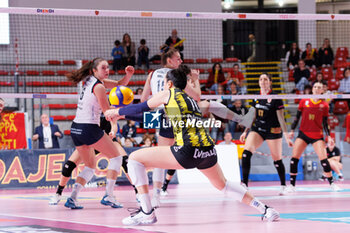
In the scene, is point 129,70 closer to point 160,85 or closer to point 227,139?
point 160,85

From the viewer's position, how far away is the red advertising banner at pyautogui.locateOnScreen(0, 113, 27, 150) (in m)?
14.7

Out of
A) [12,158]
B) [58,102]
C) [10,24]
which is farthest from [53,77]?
[12,158]

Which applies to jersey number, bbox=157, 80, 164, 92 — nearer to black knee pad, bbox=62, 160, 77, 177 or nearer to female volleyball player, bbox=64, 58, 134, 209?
female volleyball player, bbox=64, 58, 134, 209

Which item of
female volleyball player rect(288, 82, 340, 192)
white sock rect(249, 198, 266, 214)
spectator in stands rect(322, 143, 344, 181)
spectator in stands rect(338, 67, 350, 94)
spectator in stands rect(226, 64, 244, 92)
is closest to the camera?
white sock rect(249, 198, 266, 214)

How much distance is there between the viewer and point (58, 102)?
61.5 ft

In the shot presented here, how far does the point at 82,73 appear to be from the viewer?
7.57m

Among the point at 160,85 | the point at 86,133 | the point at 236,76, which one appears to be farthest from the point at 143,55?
the point at 86,133

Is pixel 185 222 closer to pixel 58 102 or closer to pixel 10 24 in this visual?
pixel 58 102

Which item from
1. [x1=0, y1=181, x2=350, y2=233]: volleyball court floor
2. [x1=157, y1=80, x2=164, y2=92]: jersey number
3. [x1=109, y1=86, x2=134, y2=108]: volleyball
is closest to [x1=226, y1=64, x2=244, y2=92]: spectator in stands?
[x1=0, y1=181, x2=350, y2=233]: volleyball court floor

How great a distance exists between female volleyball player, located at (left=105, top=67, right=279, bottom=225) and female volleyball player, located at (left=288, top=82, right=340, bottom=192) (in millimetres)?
4798

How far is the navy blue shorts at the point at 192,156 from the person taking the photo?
18.5ft

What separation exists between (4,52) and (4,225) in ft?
49.6

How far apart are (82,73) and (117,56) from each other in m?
11.9

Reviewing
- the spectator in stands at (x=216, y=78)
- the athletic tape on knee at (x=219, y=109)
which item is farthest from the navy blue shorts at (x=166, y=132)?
the spectator in stands at (x=216, y=78)
